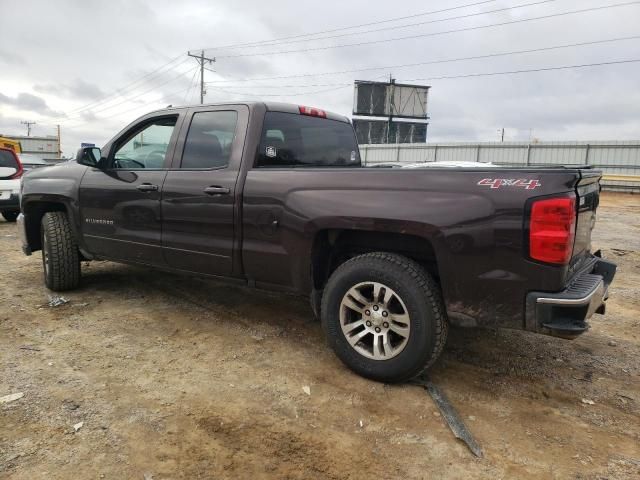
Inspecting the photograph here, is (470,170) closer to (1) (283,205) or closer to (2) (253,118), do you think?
(1) (283,205)

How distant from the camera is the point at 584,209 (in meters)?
2.89

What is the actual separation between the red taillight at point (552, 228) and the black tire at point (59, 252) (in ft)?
14.1

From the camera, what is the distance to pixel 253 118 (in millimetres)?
3715

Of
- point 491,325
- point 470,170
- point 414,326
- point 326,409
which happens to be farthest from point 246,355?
point 470,170

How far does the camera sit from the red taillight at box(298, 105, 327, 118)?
4.14 m

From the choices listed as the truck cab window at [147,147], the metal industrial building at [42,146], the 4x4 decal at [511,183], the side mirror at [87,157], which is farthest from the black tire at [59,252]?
the metal industrial building at [42,146]

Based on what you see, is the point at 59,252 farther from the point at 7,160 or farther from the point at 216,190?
the point at 7,160

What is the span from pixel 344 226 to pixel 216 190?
111 cm

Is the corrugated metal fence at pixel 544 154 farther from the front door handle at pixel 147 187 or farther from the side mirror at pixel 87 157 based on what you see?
the front door handle at pixel 147 187

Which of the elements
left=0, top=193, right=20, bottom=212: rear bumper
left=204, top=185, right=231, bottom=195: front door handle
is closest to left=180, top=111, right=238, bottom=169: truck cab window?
left=204, top=185, right=231, bottom=195: front door handle

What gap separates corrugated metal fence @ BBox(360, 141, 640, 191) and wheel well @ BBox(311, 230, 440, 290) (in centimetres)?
1770

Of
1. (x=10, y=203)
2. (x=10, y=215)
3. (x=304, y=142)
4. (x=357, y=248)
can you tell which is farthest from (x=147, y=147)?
(x=10, y=215)

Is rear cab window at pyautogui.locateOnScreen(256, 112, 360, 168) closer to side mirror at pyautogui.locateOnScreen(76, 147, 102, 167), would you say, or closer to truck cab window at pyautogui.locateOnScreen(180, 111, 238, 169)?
truck cab window at pyautogui.locateOnScreen(180, 111, 238, 169)

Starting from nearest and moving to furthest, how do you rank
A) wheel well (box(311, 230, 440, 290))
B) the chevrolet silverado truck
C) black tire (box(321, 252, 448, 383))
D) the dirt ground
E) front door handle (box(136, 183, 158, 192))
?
1. the dirt ground
2. the chevrolet silverado truck
3. black tire (box(321, 252, 448, 383))
4. wheel well (box(311, 230, 440, 290))
5. front door handle (box(136, 183, 158, 192))
